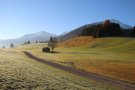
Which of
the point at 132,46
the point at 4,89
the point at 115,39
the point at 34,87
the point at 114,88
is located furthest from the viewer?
the point at 115,39

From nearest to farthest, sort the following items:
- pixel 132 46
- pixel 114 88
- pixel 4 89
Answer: pixel 4 89 < pixel 114 88 < pixel 132 46

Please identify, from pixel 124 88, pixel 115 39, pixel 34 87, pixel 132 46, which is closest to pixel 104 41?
pixel 115 39

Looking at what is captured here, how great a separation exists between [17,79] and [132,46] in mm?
133801

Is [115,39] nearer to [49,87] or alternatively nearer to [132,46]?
[132,46]

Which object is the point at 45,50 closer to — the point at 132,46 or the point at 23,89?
the point at 132,46

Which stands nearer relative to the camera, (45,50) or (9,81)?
(9,81)

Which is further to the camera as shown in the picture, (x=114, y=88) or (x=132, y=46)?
(x=132, y=46)

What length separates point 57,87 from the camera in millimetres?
24766

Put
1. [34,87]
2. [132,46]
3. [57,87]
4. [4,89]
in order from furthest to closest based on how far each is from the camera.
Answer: [132,46] → [57,87] → [34,87] → [4,89]

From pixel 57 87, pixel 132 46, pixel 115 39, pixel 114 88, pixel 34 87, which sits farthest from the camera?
pixel 115 39

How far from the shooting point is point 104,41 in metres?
186

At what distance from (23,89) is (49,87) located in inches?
119

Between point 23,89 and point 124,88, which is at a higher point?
point 23,89

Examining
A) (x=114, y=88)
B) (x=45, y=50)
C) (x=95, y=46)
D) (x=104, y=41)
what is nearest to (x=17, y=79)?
(x=114, y=88)
